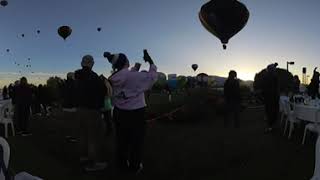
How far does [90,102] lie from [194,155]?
7.86 feet

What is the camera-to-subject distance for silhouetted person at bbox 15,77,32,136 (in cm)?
1338

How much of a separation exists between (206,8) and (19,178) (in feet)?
33.9

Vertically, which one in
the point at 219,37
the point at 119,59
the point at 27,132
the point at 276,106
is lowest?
the point at 27,132

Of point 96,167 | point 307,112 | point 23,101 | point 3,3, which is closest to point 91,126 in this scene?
point 96,167

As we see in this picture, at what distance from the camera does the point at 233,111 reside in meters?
14.0

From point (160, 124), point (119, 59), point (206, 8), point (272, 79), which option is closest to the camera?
point (119, 59)

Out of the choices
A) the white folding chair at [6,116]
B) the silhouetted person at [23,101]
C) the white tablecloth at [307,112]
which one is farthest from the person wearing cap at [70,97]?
the white tablecloth at [307,112]

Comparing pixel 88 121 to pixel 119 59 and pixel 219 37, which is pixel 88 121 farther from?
pixel 219 37

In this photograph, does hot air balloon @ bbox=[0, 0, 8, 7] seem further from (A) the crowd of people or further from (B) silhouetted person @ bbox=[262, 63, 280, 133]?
(A) the crowd of people

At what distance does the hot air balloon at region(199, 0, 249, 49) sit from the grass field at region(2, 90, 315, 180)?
266cm

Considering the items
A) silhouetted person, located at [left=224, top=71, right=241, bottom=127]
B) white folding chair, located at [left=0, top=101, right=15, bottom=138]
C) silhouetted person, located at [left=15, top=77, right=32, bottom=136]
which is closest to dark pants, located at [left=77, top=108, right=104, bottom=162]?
silhouetted person, located at [left=15, top=77, right=32, bottom=136]

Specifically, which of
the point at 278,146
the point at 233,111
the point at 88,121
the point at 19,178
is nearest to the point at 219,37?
the point at 233,111

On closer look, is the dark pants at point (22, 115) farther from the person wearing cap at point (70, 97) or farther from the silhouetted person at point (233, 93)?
the silhouetted person at point (233, 93)

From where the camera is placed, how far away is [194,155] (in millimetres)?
9172
